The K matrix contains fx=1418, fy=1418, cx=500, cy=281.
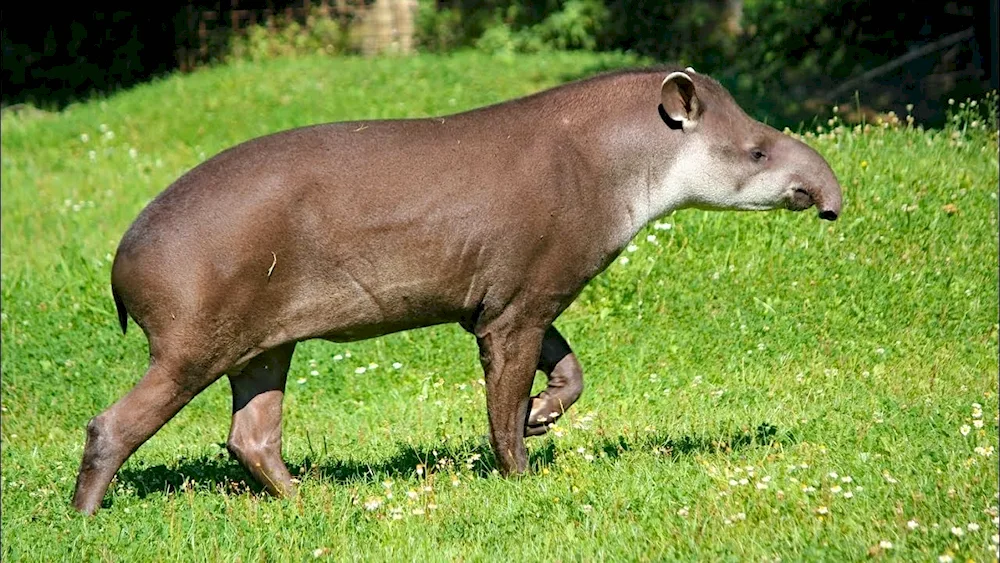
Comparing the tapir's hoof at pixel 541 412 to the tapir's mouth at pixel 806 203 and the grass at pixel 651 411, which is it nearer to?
the grass at pixel 651 411

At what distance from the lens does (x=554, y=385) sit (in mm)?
7453

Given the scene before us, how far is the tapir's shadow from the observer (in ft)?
24.1

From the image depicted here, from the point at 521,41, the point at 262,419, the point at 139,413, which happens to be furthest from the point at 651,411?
the point at 521,41

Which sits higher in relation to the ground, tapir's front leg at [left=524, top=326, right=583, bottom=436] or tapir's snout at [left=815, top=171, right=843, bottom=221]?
tapir's snout at [left=815, top=171, right=843, bottom=221]

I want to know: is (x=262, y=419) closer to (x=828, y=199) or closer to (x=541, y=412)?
(x=541, y=412)

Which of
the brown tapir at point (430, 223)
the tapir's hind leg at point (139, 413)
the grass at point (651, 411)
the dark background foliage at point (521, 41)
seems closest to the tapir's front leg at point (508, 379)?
the brown tapir at point (430, 223)

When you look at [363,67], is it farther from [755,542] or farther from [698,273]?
[755,542]

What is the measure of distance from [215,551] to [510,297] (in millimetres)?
1829

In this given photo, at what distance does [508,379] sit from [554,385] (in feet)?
1.79

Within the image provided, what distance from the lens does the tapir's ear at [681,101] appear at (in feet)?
22.6

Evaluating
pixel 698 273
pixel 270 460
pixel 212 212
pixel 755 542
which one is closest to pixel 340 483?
pixel 270 460

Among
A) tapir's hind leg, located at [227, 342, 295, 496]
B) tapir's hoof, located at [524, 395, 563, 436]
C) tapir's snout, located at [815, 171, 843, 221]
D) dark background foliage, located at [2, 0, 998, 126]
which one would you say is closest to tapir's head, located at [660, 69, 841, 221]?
tapir's snout, located at [815, 171, 843, 221]

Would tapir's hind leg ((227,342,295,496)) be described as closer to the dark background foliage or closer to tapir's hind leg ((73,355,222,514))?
tapir's hind leg ((73,355,222,514))

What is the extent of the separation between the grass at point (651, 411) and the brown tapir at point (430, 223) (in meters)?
0.58
